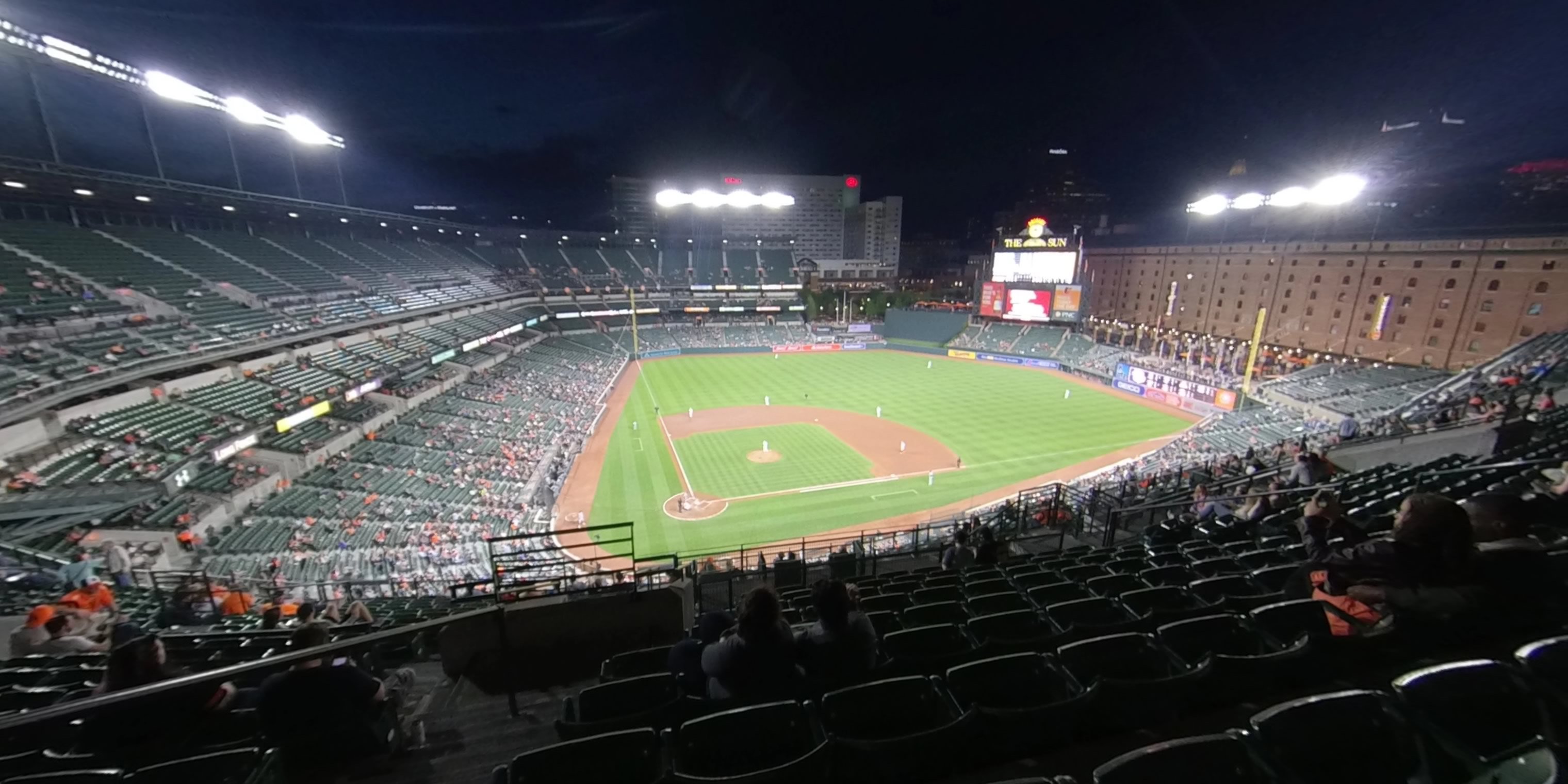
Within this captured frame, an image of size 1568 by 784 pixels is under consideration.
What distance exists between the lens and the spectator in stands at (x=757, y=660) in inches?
152

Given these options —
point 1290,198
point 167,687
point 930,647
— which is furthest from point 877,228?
point 167,687

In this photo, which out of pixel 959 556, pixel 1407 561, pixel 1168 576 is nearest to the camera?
pixel 1407 561

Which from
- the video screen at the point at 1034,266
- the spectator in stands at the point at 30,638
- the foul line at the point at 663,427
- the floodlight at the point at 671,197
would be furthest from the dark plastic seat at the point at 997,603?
the floodlight at the point at 671,197

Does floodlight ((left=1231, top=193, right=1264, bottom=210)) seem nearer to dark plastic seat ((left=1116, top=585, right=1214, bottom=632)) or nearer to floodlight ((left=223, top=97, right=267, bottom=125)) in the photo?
dark plastic seat ((left=1116, top=585, right=1214, bottom=632))

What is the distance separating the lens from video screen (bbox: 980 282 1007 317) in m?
58.7

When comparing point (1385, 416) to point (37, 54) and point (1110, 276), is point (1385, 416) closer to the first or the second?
point (1110, 276)

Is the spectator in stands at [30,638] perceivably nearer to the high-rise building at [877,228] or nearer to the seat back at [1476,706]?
the seat back at [1476,706]

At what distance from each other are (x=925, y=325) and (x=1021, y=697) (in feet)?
219

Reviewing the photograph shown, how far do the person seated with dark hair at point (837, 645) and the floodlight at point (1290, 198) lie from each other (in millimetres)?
67416

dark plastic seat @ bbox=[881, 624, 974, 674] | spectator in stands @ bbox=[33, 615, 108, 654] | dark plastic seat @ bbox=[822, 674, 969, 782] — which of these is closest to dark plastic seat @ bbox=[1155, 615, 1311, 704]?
dark plastic seat @ bbox=[881, 624, 974, 674]

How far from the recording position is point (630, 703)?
12.5ft

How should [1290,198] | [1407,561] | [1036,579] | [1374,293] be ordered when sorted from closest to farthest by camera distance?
[1407,561] < [1036,579] < [1374,293] < [1290,198]

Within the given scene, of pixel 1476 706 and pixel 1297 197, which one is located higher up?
pixel 1297 197

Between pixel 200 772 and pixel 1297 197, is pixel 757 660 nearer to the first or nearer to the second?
pixel 200 772
